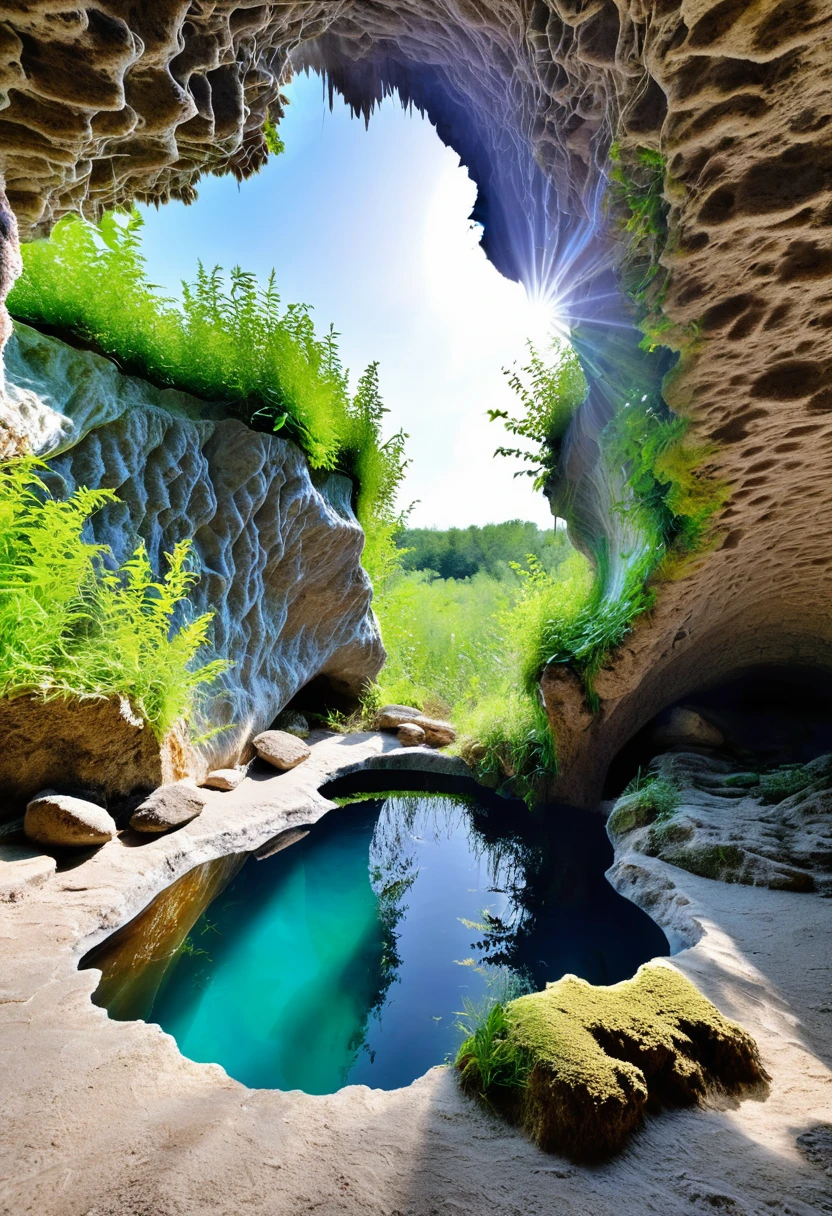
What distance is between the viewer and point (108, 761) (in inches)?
139

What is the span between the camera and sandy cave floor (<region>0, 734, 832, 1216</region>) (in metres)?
1.16

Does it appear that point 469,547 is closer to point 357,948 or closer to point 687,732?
point 687,732

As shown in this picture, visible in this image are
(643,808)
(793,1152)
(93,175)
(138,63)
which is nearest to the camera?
(793,1152)

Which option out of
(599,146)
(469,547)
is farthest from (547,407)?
(469,547)

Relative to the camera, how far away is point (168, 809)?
11.7ft

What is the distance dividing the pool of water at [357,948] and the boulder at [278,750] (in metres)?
1.20

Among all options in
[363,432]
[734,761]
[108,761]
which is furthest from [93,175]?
[734,761]

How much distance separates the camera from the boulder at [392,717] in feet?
24.0

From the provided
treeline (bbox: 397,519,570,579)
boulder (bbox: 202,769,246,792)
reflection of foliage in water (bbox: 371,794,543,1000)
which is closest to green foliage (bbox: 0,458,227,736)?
boulder (bbox: 202,769,246,792)

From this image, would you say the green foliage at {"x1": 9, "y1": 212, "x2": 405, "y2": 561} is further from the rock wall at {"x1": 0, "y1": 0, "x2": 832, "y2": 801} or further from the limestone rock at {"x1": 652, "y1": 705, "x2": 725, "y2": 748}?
the limestone rock at {"x1": 652, "y1": 705, "x2": 725, "y2": 748}

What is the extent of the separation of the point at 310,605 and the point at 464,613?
668cm

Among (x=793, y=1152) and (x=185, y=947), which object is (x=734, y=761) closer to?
(x=793, y=1152)

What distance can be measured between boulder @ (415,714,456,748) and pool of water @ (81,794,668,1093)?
2.57 m

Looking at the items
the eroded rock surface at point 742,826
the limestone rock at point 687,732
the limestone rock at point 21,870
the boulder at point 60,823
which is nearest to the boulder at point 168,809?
the boulder at point 60,823
